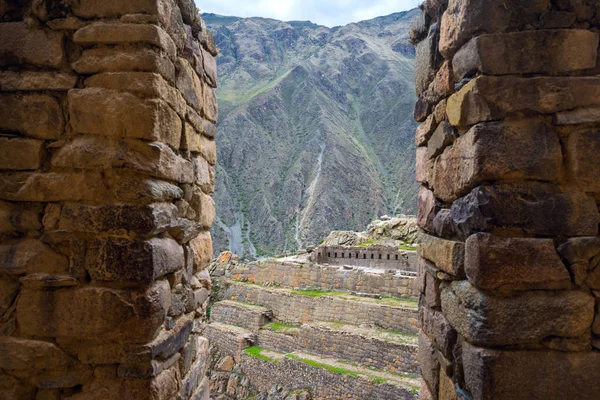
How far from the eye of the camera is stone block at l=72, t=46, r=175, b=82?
2395 millimetres

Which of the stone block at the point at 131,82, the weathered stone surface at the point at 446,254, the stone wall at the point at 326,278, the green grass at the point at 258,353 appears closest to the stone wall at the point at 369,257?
the stone wall at the point at 326,278

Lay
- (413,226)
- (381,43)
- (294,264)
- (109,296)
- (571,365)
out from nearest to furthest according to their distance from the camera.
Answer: (571,365) → (109,296) → (294,264) → (413,226) → (381,43)

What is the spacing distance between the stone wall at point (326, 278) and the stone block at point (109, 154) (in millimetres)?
12843

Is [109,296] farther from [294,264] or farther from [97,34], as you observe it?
[294,264]

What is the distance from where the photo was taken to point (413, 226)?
86.1 ft

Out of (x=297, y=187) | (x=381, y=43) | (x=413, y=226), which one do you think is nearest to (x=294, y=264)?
(x=413, y=226)

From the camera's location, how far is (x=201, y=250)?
11.0 ft

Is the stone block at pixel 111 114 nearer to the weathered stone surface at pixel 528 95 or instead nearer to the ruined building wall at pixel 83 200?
the ruined building wall at pixel 83 200

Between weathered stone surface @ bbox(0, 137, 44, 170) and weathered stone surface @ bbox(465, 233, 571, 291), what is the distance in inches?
100

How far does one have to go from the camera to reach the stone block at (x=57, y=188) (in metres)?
2.33

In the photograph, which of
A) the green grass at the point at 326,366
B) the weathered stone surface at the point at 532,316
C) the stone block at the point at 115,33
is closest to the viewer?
the weathered stone surface at the point at 532,316

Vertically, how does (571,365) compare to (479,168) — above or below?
below

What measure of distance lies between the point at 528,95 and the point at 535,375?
143 centimetres

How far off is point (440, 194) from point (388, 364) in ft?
33.4
